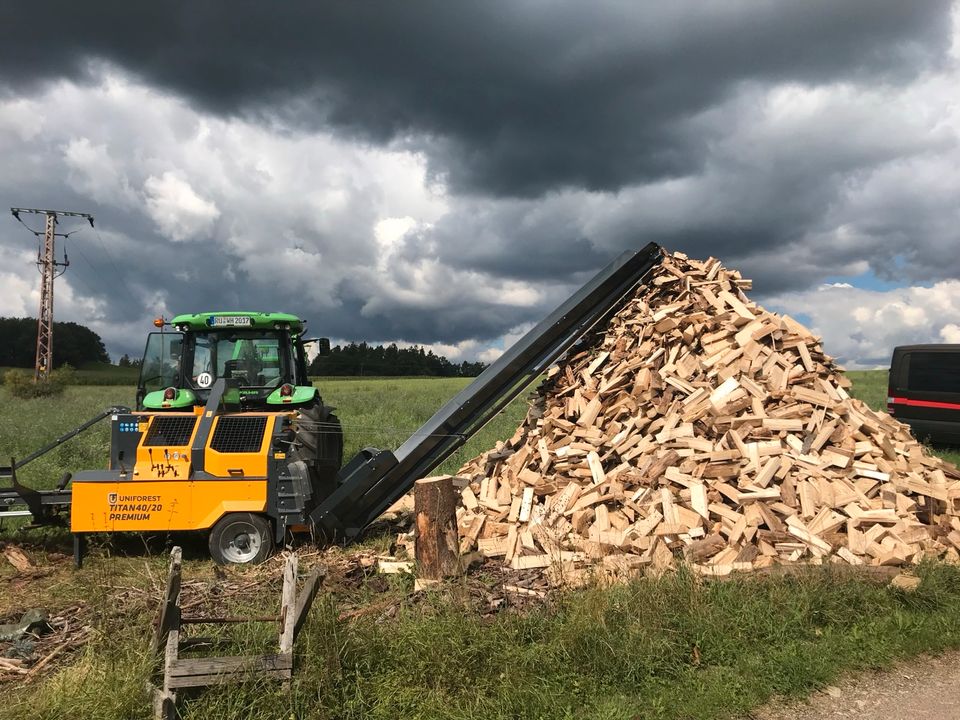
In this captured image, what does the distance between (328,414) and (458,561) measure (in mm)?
3135

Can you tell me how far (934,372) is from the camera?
1362 centimetres

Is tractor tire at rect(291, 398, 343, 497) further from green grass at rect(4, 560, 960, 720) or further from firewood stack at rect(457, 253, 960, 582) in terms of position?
green grass at rect(4, 560, 960, 720)

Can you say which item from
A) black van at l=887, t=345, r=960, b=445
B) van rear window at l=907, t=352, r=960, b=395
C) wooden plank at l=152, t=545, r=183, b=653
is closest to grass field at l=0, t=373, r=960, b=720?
wooden plank at l=152, t=545, r=183, b=653

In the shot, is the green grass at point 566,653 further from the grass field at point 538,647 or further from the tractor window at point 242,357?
the tractor window at point 242,357

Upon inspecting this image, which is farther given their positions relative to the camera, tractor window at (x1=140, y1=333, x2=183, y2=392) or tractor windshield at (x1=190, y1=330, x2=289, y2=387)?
tractor windshield at (x1=190, y1=330, x2=289, y2=387)

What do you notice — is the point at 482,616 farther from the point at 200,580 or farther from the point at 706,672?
the point at 200,580

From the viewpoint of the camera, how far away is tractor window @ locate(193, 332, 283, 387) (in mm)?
8578

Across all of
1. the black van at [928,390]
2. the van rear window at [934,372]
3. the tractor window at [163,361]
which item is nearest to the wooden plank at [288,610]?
the tractor window at [163,361]

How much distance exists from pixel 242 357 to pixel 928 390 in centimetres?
1313

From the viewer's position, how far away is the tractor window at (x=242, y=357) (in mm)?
8578

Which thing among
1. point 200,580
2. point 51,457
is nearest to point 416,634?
point 200,580

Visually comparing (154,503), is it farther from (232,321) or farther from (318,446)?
(232,321)

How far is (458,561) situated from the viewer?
239 inches

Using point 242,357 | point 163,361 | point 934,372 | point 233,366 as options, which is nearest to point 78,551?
point 163,361
